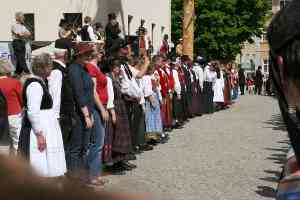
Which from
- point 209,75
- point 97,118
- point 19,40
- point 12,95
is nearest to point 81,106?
point 97,118

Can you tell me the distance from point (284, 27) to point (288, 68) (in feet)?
0.34

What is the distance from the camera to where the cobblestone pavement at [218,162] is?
8.38 metres

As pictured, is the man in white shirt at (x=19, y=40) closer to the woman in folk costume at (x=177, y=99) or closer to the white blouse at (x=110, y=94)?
the woman in folk costume at (x=177, y=99)

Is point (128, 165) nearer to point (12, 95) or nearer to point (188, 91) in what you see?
point (12, 95)

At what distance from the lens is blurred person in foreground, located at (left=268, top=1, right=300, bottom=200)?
1.70 m

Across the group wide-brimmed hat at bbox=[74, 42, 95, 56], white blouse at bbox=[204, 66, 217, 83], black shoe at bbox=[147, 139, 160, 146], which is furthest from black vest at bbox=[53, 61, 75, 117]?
white blouse at bbox=[204, 66, 217, 83]

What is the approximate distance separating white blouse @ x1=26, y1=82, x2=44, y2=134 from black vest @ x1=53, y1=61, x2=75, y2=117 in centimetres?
133

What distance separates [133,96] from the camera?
36.3 ft

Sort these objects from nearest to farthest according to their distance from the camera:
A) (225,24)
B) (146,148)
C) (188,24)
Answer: (146,148) < (188,24) < (225,24)

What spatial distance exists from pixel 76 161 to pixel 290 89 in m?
6.55

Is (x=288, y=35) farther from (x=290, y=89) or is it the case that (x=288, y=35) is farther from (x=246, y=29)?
(x=246, y=29)

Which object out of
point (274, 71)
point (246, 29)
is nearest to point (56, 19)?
point (274, 71)

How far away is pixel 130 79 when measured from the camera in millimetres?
10914

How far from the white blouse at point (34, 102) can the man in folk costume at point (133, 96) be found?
4.07 m
